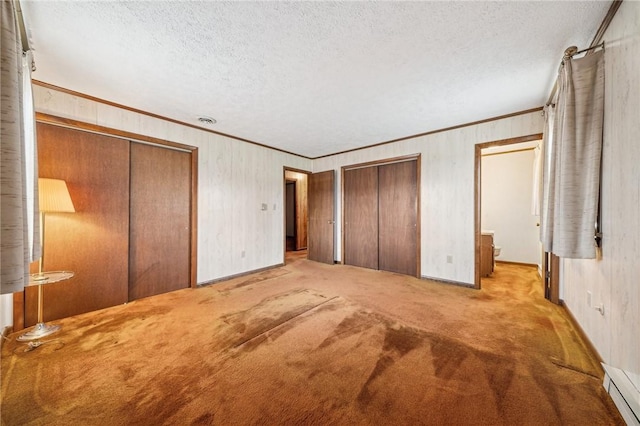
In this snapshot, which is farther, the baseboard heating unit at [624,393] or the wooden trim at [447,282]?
the wooden trim at [447,282]

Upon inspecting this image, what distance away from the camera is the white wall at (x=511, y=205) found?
16.2 ft

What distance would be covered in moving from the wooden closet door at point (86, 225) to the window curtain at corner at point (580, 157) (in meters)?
4.40

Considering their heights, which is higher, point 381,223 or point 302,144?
point 302,144

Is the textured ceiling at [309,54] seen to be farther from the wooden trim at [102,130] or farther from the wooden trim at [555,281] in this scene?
the wooden trim at [555,281]

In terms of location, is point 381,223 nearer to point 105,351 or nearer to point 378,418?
point 378,418

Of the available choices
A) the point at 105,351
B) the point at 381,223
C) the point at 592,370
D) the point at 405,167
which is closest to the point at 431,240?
the point at 381,223

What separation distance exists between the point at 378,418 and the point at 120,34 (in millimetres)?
Answer: 3042

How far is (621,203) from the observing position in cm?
146

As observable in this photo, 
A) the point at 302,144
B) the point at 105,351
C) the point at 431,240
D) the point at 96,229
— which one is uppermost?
the point at 302,144

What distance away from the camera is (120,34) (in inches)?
69.9

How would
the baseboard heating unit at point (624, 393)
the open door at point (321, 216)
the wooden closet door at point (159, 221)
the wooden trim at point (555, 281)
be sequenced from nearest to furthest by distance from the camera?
the baseboard heating unit at point (624, 393) → the wooden trim at point (555, 281) → the wooden closet door at point (159, 221) → the open door at point (321, 216)

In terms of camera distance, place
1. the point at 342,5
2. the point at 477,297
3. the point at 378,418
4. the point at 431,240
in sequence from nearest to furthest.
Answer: the point at 378,418 → the point at 342,5 → the point at 477,297 → the point at 431,240

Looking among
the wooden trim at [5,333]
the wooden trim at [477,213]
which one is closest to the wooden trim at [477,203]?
the wooden trim at [477,213]

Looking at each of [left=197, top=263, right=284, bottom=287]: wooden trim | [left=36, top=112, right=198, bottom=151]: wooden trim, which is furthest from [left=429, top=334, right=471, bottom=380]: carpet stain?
[left=36, top=112, right=198, bottom=151]: wooden trim
